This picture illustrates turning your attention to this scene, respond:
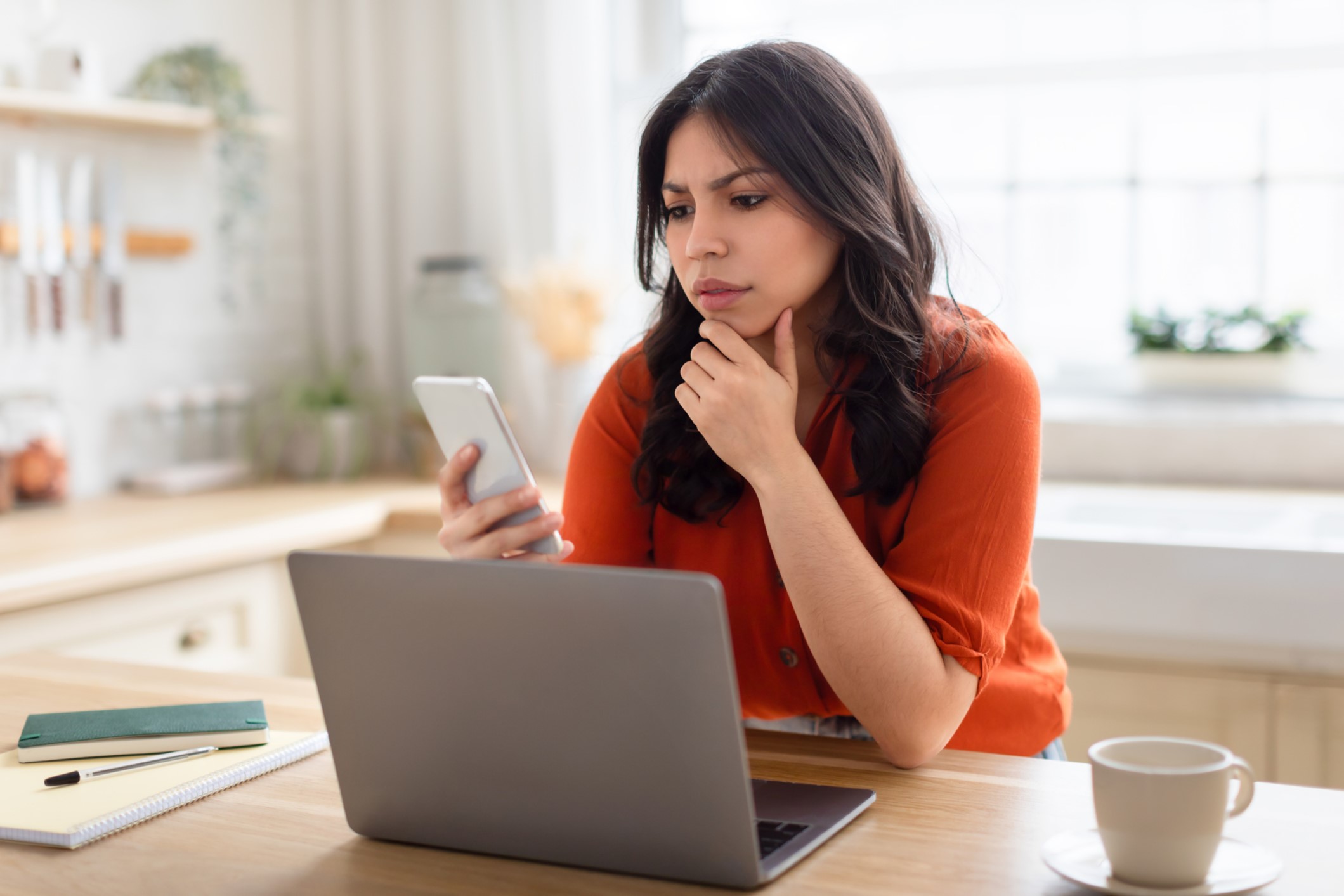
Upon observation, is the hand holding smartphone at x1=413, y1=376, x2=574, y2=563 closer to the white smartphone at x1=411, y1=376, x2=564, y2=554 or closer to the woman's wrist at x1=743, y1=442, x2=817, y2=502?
the white smartphone at x1=411, y1=376, x2=564, y2=554

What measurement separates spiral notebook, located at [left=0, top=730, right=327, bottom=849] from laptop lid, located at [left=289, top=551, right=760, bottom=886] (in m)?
0.17

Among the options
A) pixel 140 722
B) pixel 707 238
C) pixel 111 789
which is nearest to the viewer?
pixel 111 789

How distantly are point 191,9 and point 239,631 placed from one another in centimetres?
148

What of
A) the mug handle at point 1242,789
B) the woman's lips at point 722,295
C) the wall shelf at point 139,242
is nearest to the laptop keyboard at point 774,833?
the mug handle at point 1242,789

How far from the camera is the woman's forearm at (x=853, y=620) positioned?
3.42 feet

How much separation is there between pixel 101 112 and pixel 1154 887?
251 cm

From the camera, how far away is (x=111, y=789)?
960 mm

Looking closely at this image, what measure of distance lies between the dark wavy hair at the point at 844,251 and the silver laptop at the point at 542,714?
0.48 meters

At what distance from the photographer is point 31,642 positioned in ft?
6.51

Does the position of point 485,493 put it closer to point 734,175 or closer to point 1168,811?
point 734,175

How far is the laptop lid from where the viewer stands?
726 mm

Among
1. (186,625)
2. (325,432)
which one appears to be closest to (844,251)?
(186,625)

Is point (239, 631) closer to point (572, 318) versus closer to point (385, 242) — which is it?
point (572, 318)

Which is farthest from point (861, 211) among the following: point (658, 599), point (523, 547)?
point (658, 599)
